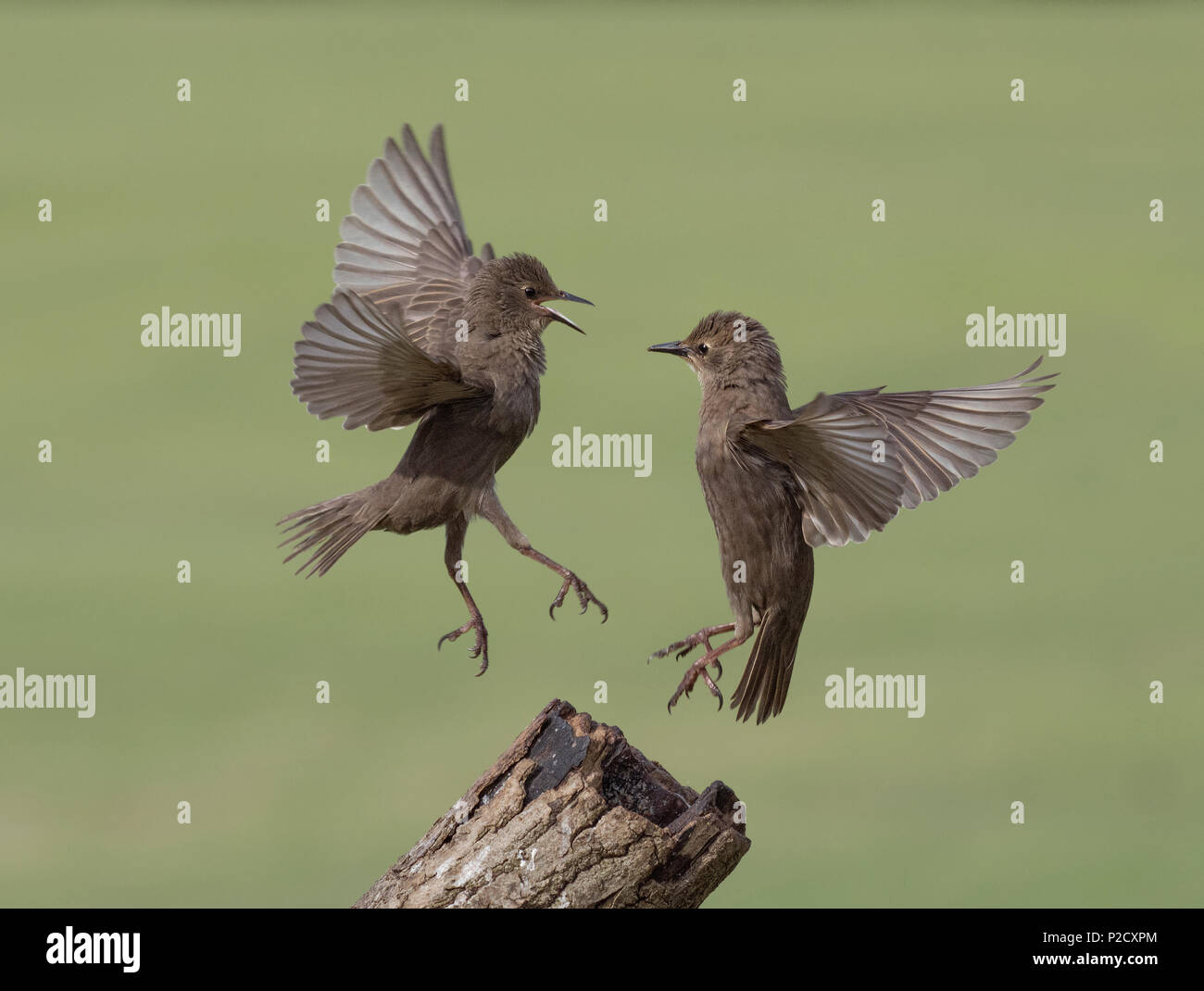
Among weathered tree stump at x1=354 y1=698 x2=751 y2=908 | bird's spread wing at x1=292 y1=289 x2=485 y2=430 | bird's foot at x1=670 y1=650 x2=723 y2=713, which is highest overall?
bird's spread wing at x1=292 y1=289 x2=485 y2=430

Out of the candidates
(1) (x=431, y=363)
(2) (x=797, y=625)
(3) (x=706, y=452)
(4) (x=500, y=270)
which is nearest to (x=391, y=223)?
(4) (x=500, y=270)

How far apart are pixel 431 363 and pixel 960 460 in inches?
87.4

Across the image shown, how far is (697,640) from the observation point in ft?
21.8

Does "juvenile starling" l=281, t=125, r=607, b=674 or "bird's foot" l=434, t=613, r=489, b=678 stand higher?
"juvenile starling" l=281, t=125, r=607, b=674

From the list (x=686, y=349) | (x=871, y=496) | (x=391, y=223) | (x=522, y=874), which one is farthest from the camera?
(x=391, y=223)

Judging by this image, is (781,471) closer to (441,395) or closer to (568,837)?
(441,395)

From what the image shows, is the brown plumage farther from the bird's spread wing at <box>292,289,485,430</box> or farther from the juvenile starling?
the bird's spread wing at <box>292,289,485,430</box>

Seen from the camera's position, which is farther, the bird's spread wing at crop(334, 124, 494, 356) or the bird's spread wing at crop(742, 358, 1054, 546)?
the bird's spread wing at crop(334, 124, 494, 356)

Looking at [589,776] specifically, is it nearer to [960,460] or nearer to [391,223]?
[960,460]

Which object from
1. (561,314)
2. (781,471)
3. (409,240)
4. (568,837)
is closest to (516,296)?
(561,314)

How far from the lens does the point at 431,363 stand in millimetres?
6492

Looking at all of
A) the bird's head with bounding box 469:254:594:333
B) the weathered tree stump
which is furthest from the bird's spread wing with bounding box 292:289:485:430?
the weathered tree stump

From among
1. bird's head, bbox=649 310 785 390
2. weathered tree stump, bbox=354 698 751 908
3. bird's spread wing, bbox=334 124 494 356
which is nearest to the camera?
weathered tree stump, bbox=354 698 751 908

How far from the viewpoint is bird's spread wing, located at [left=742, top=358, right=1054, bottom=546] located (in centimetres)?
606
